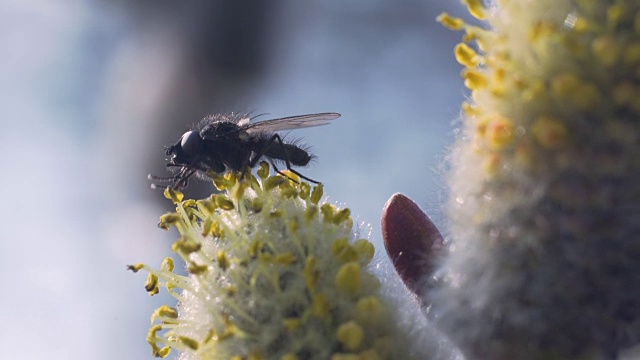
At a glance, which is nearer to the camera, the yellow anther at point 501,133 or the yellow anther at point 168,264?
the yellow anther at point 501,133

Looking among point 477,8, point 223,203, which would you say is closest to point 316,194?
point 223,203

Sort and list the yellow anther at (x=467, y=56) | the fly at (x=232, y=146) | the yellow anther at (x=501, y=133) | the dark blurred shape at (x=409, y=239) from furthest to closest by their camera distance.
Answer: the fly at (x=232, y=146), the dark blurred shape at (x=409, y=239), the yellow anther at (x=467, y=56), the yellow anther at (x=501, y=133)

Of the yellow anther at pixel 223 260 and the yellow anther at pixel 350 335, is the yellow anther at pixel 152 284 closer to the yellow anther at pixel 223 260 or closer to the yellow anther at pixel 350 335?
the yellow anther at pixel 223 260

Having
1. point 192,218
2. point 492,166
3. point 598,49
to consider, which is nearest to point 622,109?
point 598,49

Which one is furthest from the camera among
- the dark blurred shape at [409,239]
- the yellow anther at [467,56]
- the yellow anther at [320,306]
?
the dark blurred shape at [409,239]

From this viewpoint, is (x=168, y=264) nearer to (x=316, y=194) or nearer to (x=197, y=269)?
(x=197, y=269)

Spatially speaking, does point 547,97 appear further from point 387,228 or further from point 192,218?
point 192,218

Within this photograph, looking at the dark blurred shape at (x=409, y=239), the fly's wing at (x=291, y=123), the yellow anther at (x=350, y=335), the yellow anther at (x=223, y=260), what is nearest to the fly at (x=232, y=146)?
the fly's wing at (x=291, y=123)

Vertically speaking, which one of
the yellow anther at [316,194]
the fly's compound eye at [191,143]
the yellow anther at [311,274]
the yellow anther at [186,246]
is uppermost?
the fly's compound eye at [191,143]
